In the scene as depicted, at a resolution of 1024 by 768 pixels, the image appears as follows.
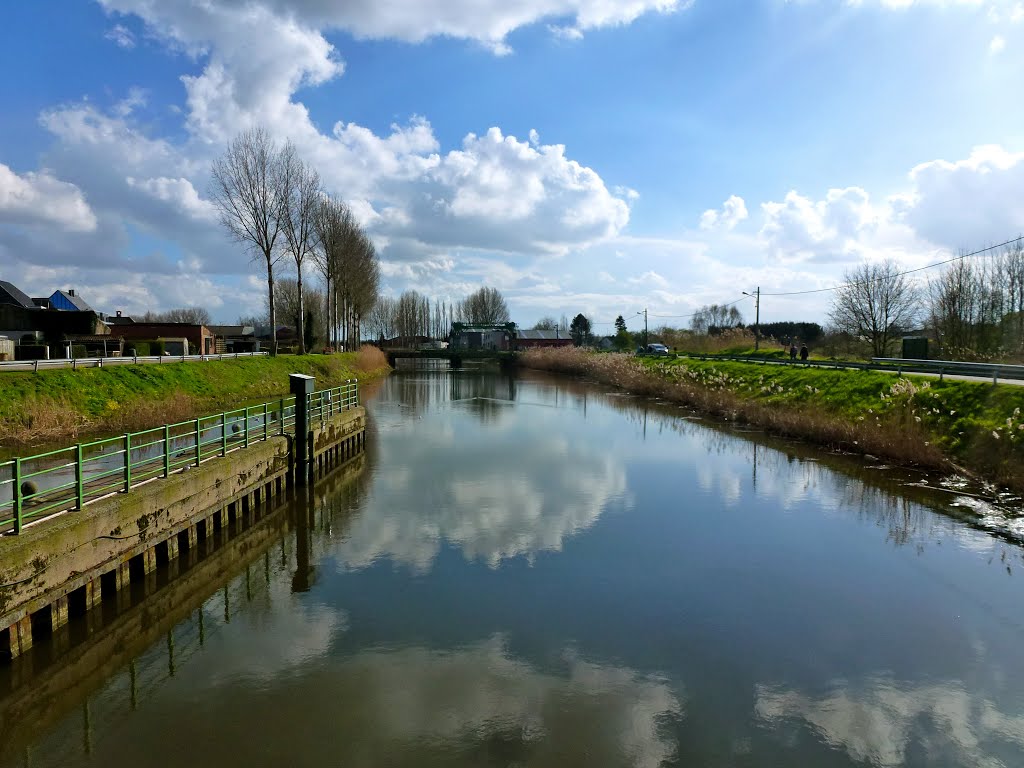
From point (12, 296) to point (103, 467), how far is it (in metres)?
59.0

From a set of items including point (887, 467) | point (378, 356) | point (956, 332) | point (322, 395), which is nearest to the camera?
point (887, 467)

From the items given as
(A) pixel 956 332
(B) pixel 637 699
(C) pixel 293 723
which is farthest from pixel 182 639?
(A) pixel 956 332

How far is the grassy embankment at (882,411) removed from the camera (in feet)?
59.6

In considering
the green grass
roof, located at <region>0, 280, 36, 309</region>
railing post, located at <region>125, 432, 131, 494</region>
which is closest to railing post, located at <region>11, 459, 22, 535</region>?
railing post, located at <region>125, 432, 131, 494</region>

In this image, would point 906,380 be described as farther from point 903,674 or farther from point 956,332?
point 956,332

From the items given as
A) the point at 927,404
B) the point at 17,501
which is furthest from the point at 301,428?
the point at 927,404

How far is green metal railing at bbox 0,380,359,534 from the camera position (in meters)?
8.91

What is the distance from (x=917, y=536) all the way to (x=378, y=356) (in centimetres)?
6433

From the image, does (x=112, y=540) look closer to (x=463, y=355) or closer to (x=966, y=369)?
(x=966, y=369)

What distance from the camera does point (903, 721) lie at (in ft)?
24.5

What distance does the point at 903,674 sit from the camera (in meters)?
8.45

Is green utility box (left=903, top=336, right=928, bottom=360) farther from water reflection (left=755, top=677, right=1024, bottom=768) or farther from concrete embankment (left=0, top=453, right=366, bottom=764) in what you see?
concrete embankment (left=0, top=453, right=366, bottom=764)

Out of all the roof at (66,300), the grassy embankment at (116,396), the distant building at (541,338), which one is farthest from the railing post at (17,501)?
the distant building at (541,338)

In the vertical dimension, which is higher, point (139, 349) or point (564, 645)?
point (139, 349)
